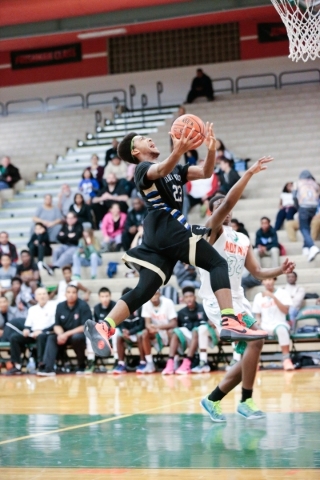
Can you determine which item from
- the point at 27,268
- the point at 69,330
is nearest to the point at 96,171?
the point at 27,268

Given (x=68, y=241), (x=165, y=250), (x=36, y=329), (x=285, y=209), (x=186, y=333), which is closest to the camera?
(x=165, y=250)

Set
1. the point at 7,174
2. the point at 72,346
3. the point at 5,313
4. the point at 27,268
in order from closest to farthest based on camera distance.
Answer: the point at 72,346
the point at 5,313
the point at 27,268
the point at 7,174

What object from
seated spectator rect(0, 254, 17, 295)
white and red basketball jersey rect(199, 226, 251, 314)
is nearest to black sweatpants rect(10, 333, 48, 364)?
seated spectator rect(0, 254, 17, 295)

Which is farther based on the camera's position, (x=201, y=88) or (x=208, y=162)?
(x=201, y=88)

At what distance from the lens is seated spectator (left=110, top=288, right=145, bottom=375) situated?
13539 mm

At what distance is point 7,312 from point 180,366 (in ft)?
12.6

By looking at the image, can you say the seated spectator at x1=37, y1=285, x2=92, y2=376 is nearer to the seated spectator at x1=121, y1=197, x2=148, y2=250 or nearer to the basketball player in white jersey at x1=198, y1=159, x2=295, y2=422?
the seated spectator at x1=121, y1=197, x2=148, y2=250

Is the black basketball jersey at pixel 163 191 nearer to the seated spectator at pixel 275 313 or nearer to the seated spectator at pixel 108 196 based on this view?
the seated spectator at pixel 275 313

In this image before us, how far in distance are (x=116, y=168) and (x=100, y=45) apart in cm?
790

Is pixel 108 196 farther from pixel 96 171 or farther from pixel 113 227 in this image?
pixel 96 171

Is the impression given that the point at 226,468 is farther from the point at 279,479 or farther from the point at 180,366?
the point at 180,366

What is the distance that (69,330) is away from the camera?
14.0 metres

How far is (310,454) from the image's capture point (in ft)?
17.8

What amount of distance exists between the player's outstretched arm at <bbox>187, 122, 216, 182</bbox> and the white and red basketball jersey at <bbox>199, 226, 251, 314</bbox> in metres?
0.89
